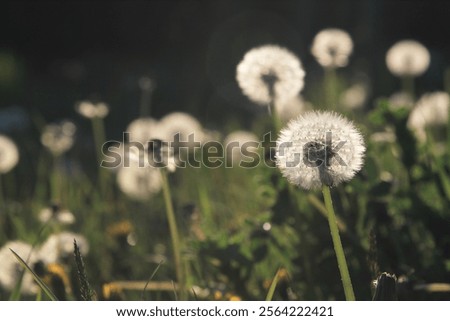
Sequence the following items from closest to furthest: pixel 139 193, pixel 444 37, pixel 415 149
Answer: pixel 415 149 → pixel 139 193 → pixel 444 37

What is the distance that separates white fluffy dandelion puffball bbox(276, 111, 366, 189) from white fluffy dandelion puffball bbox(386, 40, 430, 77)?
188 centimetres

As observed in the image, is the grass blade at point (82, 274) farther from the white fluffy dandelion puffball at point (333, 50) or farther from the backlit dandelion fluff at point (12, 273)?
the white fluffy dandelion puffball at point (333, 50)

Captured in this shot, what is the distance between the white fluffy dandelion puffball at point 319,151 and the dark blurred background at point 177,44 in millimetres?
3603

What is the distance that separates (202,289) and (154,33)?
797cm

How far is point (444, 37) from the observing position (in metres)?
5.99

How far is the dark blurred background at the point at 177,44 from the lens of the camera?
5824mm

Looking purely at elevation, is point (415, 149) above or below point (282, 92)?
below

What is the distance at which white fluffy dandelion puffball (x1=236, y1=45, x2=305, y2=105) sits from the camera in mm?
1638

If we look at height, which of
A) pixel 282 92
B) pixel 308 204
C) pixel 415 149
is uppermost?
pixel 282 92

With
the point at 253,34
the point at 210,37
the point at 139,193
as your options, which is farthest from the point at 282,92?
the point at 210,37

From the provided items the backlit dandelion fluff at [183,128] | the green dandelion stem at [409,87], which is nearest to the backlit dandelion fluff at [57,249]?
the backlit dandelion fluff at [183,128]

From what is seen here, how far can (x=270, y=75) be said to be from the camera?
165 cm

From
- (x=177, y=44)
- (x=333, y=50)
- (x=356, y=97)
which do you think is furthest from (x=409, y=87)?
(x=177, y=44)
